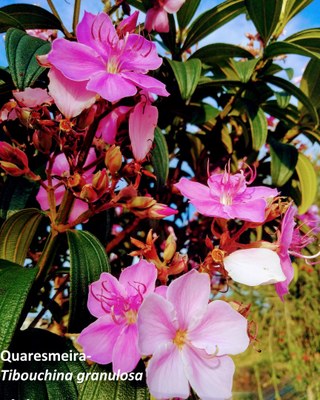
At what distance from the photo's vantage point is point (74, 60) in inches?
25.2

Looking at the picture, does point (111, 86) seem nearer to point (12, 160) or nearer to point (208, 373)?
point (12, 160)

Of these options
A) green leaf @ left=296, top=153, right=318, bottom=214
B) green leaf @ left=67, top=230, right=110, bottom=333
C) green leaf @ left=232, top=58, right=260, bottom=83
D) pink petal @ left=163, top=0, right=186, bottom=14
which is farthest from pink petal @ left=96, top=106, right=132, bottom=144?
green leaf @ left=296, top=153, right=318, bottom=214

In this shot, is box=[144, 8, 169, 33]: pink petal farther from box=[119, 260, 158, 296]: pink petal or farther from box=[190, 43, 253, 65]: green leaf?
box=[119, 260, 158, 296]: pink petal

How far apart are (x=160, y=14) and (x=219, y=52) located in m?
0.28

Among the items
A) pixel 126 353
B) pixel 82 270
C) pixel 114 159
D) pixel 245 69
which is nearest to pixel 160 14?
pixel 245 69

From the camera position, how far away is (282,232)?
68 centimetres

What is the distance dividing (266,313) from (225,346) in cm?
339

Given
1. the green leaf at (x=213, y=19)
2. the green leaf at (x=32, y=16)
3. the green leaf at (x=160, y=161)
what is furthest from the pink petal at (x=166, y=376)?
the green leaf at (x=213, y=19)

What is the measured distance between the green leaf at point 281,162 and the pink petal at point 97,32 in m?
0.58

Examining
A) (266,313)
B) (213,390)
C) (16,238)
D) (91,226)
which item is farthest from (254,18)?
(266,313)

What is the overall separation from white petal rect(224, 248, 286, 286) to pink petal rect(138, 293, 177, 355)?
95 mm

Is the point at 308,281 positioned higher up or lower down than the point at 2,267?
lower down

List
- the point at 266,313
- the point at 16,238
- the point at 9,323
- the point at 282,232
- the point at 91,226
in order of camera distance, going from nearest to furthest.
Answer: the point at 9,323
the point at 282,232
the point at 16,238
the point at 91,226
the point at 266,313

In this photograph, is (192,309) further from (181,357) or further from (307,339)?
(307,339)
